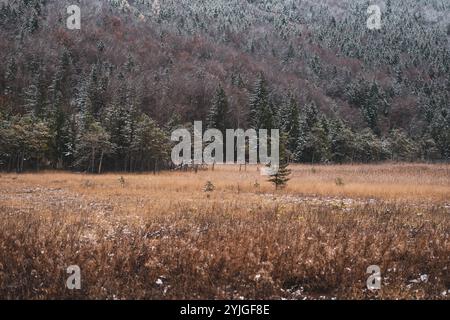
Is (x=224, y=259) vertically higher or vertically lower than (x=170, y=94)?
lower

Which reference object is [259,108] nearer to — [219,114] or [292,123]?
[219,114]

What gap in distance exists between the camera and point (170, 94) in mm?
114188

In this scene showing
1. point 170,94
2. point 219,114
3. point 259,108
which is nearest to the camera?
point 219,114

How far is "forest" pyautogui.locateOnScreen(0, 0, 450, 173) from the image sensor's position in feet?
185

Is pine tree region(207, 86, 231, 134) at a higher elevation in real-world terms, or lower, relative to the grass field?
higher

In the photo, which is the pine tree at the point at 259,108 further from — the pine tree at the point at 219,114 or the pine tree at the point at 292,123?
the pine tree at the point at 219,114

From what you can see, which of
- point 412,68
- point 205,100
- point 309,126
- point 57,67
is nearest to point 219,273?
point 309,126

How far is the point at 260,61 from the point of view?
17912 centimetres

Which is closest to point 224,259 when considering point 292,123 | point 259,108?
point 292,123

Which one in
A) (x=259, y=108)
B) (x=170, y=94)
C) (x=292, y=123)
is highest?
(x=170, y=94)

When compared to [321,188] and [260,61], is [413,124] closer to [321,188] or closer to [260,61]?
[260,61]

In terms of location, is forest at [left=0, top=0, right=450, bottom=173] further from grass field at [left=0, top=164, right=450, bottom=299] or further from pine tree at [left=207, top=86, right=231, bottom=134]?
grass field at [left=0, top=164, right=450, bottom=299]

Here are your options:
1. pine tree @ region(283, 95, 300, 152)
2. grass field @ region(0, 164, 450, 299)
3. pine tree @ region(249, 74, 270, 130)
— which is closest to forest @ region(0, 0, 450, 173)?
pine tree @ region(283, 95, 300, 152)
